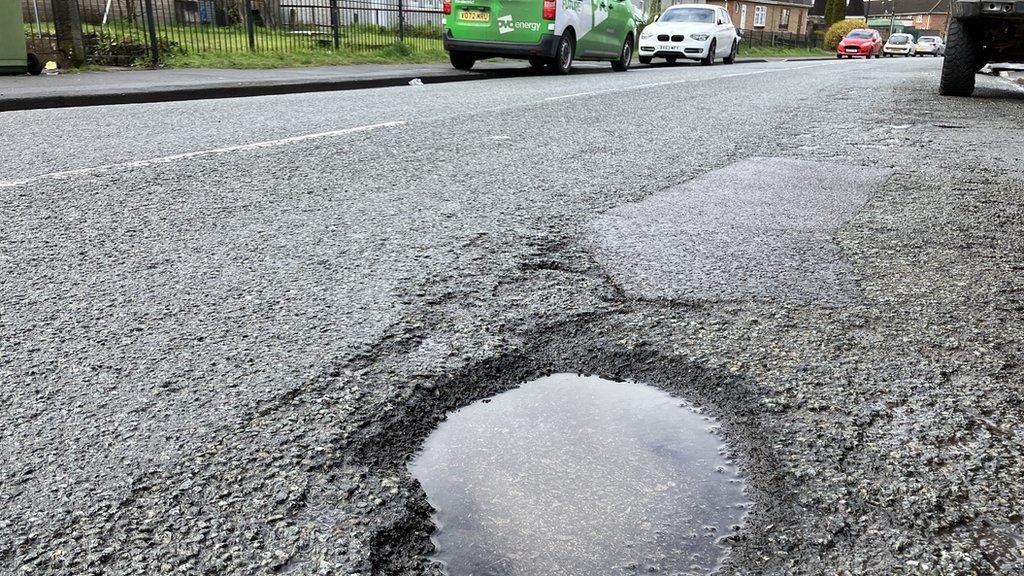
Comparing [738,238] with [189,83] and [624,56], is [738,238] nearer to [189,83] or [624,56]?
[189,83]

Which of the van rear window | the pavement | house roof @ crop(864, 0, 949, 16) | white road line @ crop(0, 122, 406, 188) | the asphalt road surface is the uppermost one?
house roof @ crop(864, 0, 949, 16)

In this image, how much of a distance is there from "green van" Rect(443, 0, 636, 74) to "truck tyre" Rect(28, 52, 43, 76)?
634cm

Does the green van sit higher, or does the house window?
the house window

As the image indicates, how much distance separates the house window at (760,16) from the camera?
2464 inches

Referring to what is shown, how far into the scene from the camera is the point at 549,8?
1371cm

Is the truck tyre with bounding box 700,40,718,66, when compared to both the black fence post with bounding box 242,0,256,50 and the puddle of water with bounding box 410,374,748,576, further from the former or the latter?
the puddle of water with bounding box 410,374,748,576

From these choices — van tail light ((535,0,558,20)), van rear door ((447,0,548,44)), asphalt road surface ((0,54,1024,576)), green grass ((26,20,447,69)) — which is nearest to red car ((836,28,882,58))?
green grass ((26,20,447,69))

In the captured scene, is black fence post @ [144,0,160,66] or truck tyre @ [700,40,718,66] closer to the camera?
black fence post @ [144,0,160,66]

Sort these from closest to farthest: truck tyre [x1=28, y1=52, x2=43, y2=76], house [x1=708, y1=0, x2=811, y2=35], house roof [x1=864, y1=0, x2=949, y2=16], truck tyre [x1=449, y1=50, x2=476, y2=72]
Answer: truck tyre [x1=28, y1=52, x2=43, y2=76] < truck tyre [x1=449, y1=50, x2=476, y2=72] < house [x1=708, y1=0, x2=811, y2=35] < house roof [x1=864, y1=0, x2=949, y2=16]

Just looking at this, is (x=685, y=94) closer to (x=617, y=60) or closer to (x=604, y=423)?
(x=617, y=60)

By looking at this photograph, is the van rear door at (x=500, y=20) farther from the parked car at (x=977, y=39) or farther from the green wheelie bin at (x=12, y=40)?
the green wheelie bin at (x=12, y=40)

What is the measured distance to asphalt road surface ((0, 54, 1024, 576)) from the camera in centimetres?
146

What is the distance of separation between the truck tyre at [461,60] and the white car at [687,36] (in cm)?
872

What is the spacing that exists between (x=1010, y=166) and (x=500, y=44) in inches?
391
